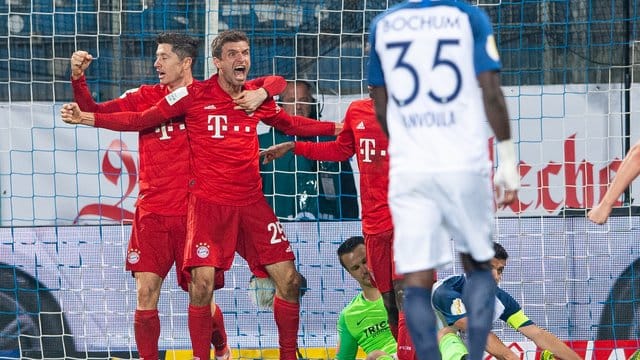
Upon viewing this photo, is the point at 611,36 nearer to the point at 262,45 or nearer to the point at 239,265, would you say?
the point at 262,45

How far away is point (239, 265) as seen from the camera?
9562 millimetres

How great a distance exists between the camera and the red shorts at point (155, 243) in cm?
811

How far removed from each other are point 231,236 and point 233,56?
3.63 feet

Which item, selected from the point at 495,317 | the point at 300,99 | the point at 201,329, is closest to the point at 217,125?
the point at 201,329

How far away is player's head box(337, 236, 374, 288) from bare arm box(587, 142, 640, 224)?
2.89 metres

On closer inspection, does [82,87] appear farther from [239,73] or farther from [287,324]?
[287,324]

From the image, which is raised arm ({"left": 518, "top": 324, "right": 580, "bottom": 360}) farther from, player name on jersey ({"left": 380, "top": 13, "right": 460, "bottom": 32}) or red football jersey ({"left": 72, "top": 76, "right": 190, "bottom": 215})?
player name on jersey ({"left": 380, "top": 13, "right": 460, "bottom": 32})

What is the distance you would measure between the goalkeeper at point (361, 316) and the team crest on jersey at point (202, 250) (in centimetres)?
139

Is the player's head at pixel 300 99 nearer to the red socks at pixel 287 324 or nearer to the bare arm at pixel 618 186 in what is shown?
the red socks at pixel 287 324

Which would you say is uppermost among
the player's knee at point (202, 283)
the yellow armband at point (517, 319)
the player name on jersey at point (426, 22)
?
the player name on jersey at point (426, 22)

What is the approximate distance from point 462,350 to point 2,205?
3.88 metres

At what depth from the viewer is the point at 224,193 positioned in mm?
7910

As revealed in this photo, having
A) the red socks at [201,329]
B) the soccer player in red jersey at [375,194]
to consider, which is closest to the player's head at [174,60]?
the soccer player in red jersey at [375,194]

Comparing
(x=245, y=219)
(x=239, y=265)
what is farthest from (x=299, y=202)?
(x=245, y=219)
